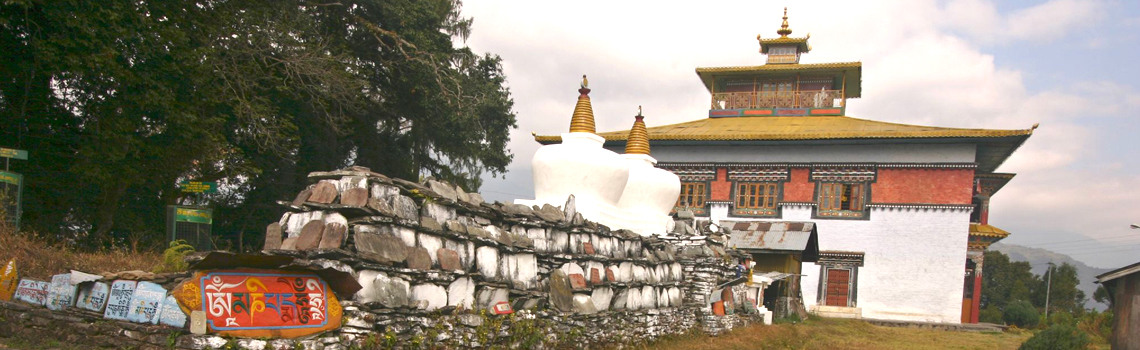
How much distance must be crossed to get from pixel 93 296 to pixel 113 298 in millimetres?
333

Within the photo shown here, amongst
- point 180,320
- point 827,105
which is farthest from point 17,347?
point 827,105

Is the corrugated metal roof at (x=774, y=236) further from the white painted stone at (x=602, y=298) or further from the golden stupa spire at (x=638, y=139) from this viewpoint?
the white painted stone at (x=602, y=298)

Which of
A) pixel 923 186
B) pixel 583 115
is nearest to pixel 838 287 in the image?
pixel 923 186

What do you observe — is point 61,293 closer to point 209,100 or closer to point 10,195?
point 10,195

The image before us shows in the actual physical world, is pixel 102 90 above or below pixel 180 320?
above

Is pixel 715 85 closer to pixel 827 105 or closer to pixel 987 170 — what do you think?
pixel 827 105

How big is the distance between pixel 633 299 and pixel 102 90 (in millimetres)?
8882

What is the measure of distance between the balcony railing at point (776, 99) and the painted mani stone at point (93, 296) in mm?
31464

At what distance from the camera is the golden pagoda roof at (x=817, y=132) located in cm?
2772

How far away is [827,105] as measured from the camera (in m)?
34.9

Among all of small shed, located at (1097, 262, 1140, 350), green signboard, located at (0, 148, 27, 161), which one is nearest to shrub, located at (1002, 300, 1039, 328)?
small shed, located at (1097, 262, 1140, 350)

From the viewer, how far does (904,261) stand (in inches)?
1126

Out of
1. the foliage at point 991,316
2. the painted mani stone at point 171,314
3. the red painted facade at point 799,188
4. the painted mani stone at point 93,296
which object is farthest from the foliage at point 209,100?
the foliage at point 991,316

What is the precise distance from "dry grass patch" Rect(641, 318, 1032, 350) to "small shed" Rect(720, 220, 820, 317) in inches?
36.5
